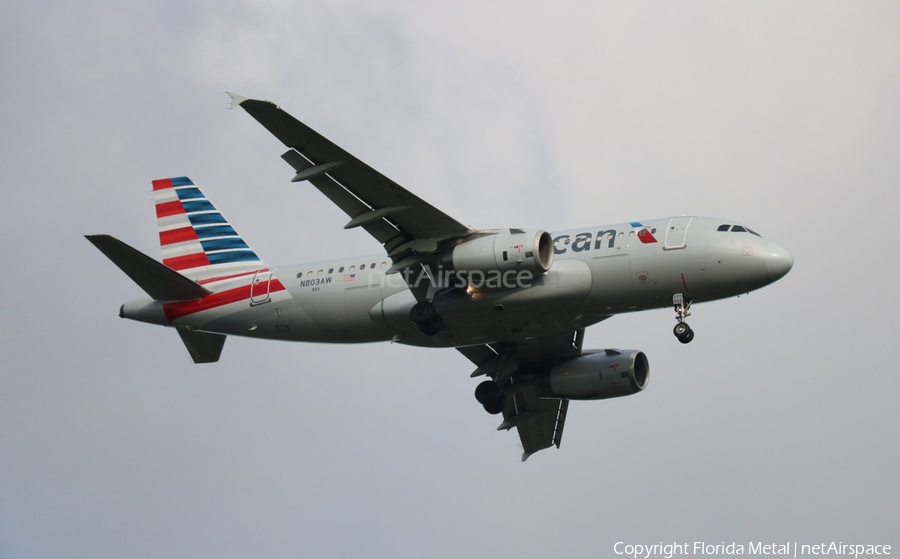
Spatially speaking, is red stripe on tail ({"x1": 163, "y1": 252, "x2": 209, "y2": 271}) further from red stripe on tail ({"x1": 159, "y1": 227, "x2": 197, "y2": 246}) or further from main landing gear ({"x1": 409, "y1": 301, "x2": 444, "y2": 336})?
main landing gear ({"x1": 409, "y1": 301, "x2": 444, "y2": 336})

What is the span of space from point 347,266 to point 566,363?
921cm

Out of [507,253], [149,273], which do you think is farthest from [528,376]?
[149,273]

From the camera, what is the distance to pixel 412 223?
1312 inches

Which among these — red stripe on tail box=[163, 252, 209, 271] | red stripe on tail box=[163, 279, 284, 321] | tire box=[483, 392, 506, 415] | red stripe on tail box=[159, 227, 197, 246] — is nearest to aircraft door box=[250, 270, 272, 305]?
red stripe on tail box=[163, 279, 284, 321]

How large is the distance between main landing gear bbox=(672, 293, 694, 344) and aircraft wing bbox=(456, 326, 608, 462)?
766 centimetres

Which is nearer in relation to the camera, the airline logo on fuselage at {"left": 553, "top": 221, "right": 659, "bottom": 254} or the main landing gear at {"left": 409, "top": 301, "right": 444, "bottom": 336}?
the airline logo on fuselage at {"left": 553, "top": 221, "right": 659, "bottom": 254}

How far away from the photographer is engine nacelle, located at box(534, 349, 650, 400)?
3828 cm

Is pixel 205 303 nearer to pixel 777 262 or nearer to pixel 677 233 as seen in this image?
pixel 677 233

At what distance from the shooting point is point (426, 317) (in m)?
33.5

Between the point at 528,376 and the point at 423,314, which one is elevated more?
the point at 423,314

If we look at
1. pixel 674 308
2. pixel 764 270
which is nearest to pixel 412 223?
pixel 674 308

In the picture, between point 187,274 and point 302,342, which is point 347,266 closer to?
point 302,342

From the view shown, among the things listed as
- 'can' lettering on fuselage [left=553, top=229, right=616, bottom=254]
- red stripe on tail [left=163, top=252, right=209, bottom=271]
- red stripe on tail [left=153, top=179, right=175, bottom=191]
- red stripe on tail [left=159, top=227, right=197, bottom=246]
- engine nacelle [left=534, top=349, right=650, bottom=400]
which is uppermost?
red stripe on tail [left=153, top=179, right=175, bottom=191]

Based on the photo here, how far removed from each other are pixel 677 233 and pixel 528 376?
10075 mm
